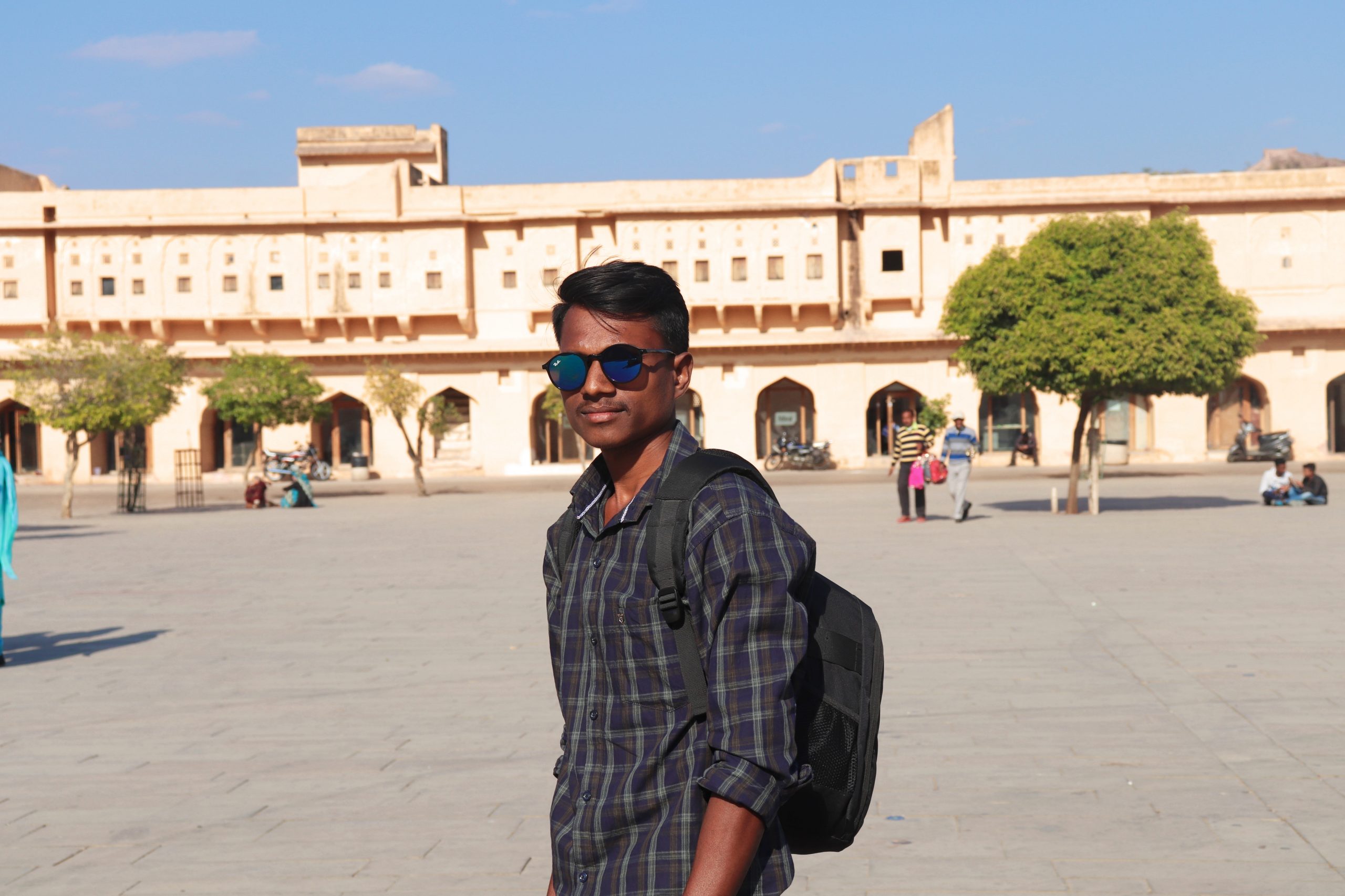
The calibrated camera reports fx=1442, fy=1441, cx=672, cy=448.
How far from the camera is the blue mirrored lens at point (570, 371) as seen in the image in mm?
2150

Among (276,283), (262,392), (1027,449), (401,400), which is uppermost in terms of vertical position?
(276,283)

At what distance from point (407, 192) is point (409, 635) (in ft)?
118

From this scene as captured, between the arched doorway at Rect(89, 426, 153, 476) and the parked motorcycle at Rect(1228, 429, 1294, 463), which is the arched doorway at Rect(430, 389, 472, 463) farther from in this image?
the parked motorcycle at Rect(1228, 429, 1294, 463)

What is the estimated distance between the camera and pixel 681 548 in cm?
195

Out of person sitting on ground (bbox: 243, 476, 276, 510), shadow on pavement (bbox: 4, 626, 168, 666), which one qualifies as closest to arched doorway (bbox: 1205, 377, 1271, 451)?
person sitting on ground (bbox: 243, 476, 276, 510)

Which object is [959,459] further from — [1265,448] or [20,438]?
[20,438]

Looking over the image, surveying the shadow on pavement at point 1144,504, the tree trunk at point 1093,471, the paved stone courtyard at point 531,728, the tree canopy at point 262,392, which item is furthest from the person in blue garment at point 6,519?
the tree canopy at point 262,392

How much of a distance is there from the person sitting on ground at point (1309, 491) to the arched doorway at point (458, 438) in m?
27.8

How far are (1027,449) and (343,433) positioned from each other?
2119cm

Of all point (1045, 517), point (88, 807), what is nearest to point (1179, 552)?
point (1045, 517)

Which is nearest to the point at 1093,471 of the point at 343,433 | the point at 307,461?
the point at 307,461

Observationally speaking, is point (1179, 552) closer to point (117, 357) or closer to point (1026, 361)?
point (1026, 361)

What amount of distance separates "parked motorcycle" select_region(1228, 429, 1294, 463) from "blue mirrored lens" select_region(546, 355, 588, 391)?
42676 mm

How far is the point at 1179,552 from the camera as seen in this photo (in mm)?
14320
